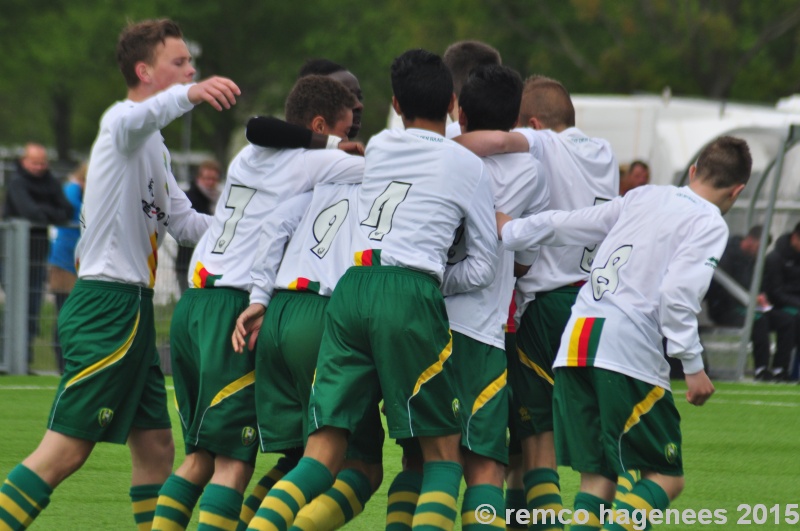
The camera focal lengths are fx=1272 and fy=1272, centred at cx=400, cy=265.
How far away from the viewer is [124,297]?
5551 mm

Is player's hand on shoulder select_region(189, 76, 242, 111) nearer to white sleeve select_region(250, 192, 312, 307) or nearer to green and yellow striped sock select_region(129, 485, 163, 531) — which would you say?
white sleeve select_region(250, 192, 312, 307)

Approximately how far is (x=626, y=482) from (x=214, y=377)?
183 cm

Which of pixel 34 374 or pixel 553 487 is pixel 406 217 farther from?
pixel 34 374

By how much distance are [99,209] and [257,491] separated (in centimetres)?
147

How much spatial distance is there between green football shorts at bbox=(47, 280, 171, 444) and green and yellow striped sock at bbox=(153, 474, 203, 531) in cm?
34

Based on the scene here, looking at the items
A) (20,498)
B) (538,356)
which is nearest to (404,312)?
(538,356)

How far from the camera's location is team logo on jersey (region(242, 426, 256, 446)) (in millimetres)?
5320

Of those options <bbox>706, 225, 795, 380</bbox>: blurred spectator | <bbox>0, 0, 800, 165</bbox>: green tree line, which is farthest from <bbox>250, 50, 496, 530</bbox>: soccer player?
<bbox>0, 0, 800, 165</bbox>: green tree line

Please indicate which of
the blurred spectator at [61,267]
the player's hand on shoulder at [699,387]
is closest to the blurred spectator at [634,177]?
the blurred spectator at [61,267]

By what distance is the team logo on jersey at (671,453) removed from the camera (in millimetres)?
5312

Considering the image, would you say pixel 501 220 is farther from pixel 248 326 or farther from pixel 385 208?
pixel 248 326

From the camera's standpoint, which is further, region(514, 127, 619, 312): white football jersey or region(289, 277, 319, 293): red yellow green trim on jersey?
region(514, 127, 619, 312): white football jersey

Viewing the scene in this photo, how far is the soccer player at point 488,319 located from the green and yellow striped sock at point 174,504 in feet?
3.82

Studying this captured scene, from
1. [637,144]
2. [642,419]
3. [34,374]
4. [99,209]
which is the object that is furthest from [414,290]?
[637,144]
